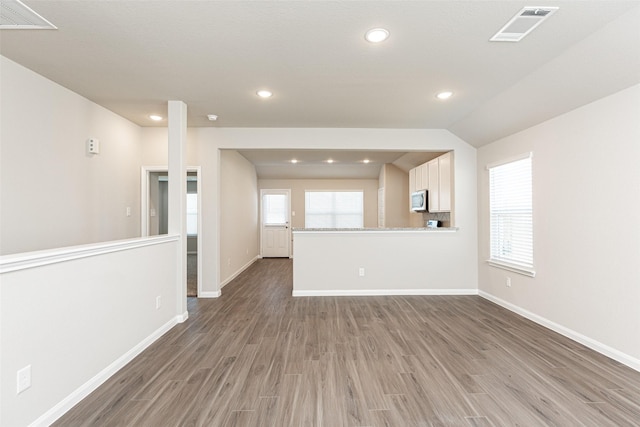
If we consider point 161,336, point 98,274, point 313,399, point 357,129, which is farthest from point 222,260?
point 313,399

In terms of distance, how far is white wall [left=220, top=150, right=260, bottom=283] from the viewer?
4941 millimetres

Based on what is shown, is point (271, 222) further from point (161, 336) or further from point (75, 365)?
point (75, 365)

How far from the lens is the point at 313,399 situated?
189cm

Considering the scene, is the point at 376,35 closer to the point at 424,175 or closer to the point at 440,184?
the point at 440,184

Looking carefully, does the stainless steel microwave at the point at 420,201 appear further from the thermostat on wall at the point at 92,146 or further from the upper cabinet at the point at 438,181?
the thermostat on wall at the point at 92,146

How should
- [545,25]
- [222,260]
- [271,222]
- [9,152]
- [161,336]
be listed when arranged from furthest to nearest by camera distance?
[271,222]
[222,260]
[161,336]
[9,152]
[545,25]

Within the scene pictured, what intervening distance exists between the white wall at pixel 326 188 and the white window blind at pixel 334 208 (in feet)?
0.38

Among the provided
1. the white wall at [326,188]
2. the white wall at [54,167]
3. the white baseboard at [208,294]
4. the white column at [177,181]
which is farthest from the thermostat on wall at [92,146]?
the white wall at [326,188]

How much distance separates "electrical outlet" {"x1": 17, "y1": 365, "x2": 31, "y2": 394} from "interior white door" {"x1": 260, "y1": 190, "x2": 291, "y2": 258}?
657 centimetres

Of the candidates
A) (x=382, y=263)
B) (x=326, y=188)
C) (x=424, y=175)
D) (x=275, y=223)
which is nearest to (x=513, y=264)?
(x=382, y=263)

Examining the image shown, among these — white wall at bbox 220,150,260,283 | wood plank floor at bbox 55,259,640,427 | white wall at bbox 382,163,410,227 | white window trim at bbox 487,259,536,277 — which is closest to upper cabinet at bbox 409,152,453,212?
white window trim at bbox 487,259,536,277

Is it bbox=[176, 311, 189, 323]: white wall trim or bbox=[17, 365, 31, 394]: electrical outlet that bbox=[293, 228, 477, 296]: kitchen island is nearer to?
bbox=[176, 311, 189, 323]: white wall trim

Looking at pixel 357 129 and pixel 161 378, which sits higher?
pixel 357 129

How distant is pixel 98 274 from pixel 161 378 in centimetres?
89
